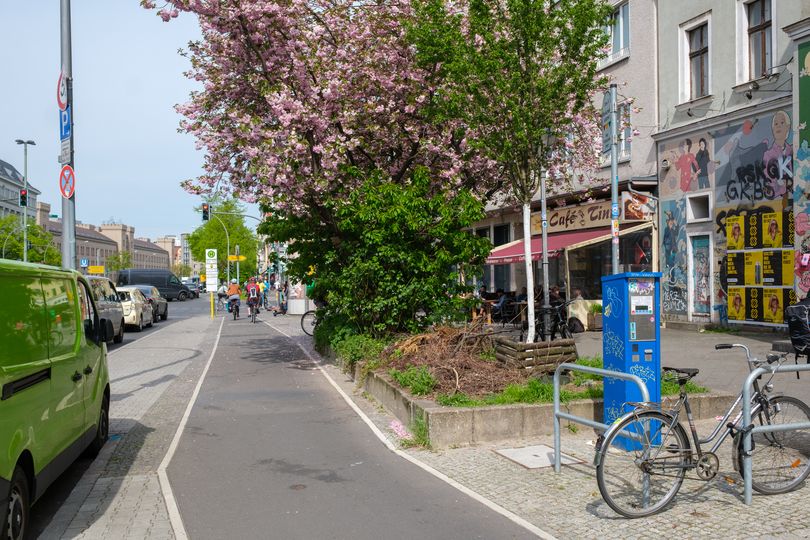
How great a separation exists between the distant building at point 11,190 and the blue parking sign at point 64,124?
110 metres

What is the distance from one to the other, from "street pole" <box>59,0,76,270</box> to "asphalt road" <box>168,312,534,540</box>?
2824 mm

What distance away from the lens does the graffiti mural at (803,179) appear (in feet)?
48.5

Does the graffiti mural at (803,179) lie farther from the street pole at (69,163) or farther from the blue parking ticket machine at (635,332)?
the street pole at (69,163)

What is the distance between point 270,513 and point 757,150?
15914mm

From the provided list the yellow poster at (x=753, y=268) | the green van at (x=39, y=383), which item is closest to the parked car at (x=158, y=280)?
the yellow poster at (x=753, y=268)

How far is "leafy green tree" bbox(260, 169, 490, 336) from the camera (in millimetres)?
11680

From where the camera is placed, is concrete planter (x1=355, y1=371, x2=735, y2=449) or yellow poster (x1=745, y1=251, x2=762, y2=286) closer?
concrete planter (x1=355, y1=371, x2=735, y2=449)

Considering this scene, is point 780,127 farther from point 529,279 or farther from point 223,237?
point 223,237

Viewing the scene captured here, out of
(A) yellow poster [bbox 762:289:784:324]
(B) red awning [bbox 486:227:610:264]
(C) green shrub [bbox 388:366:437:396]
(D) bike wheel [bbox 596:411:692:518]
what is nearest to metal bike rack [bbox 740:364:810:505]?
(D) bike wheel [bbox 596:411:692:518]

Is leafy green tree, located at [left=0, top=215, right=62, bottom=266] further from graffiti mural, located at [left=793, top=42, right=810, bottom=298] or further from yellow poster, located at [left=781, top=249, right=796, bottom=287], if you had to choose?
graffiti mural, located at [left=793, top=42, right=810, bottom=298]

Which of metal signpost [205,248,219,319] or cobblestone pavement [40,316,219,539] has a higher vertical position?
metal signpost [205,248,219,319]

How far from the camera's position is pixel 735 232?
58.9 feet

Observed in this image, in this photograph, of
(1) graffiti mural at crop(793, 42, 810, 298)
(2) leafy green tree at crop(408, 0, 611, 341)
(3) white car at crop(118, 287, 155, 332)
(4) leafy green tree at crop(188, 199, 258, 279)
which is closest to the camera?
(2) leafy green tree at crop(408, 0, 611, 341)

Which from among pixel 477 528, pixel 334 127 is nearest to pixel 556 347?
pixel 477 528
